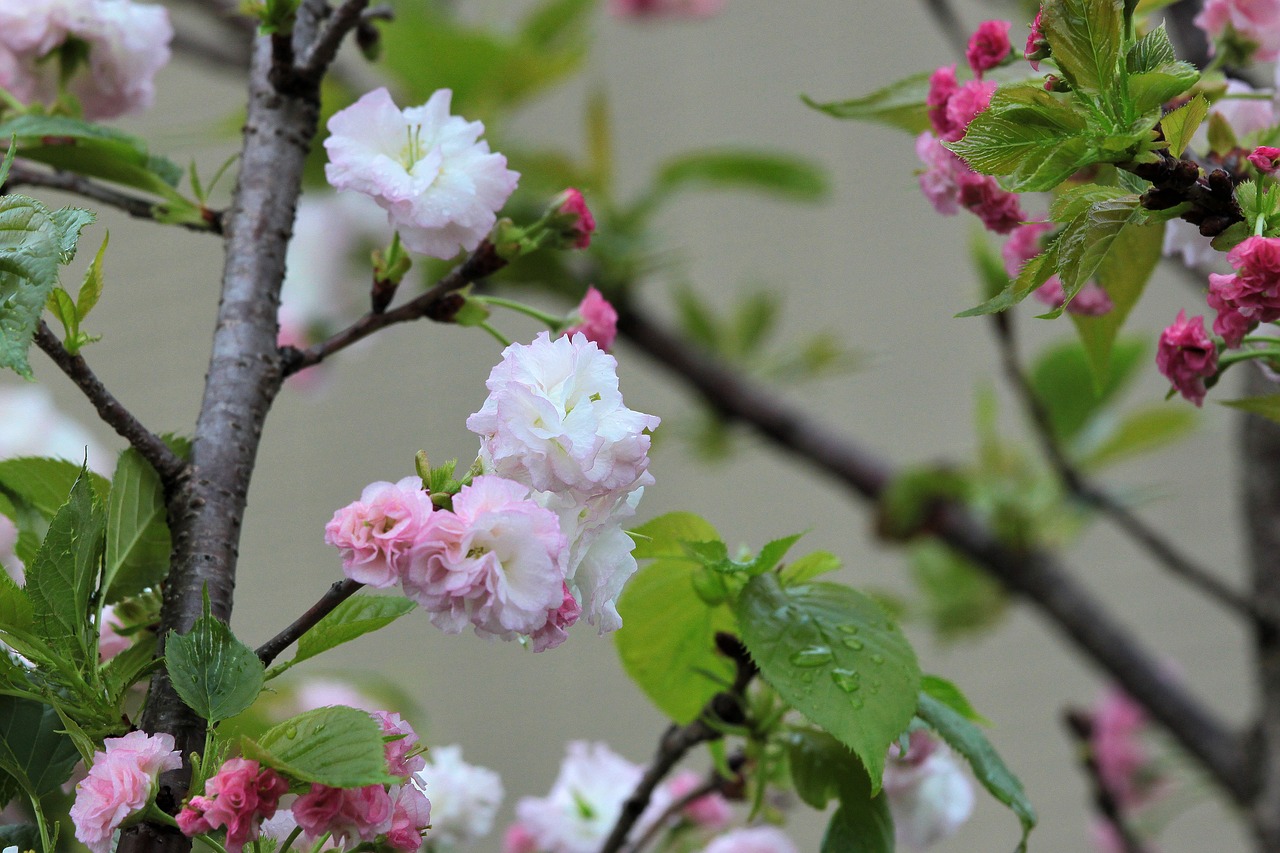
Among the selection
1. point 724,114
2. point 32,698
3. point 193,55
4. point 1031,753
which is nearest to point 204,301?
point 724,114

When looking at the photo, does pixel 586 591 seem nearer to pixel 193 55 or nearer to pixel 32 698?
pixel 32 698

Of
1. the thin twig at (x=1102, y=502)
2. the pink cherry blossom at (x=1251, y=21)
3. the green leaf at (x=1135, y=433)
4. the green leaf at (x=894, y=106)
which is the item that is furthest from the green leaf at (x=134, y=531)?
the green leaf at (x=1135, y=433)

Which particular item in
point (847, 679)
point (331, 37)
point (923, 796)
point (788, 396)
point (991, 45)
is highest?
point (331, 37)

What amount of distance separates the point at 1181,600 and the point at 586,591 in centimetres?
175

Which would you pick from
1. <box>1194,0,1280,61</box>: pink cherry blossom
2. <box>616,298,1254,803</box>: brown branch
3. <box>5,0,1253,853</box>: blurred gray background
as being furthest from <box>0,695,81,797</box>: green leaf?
<box>5,0,1253,853</box>: blurred gray background

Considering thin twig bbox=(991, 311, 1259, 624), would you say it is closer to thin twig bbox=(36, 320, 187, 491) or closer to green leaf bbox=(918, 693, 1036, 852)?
green leaf bbox=(918, 693, 1036, 852)

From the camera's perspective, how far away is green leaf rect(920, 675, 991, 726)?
34 cm

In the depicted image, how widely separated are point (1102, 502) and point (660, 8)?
69 centimetres

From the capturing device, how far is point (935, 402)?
6.15 feet

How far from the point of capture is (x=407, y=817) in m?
0.26

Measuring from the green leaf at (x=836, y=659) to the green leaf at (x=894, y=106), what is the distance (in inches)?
5.6

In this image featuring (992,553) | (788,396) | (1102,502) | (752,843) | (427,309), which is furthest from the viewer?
(788,396)

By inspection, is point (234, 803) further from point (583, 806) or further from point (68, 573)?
point (583, 806)

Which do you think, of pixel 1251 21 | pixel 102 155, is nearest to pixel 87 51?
pixel 102 155
